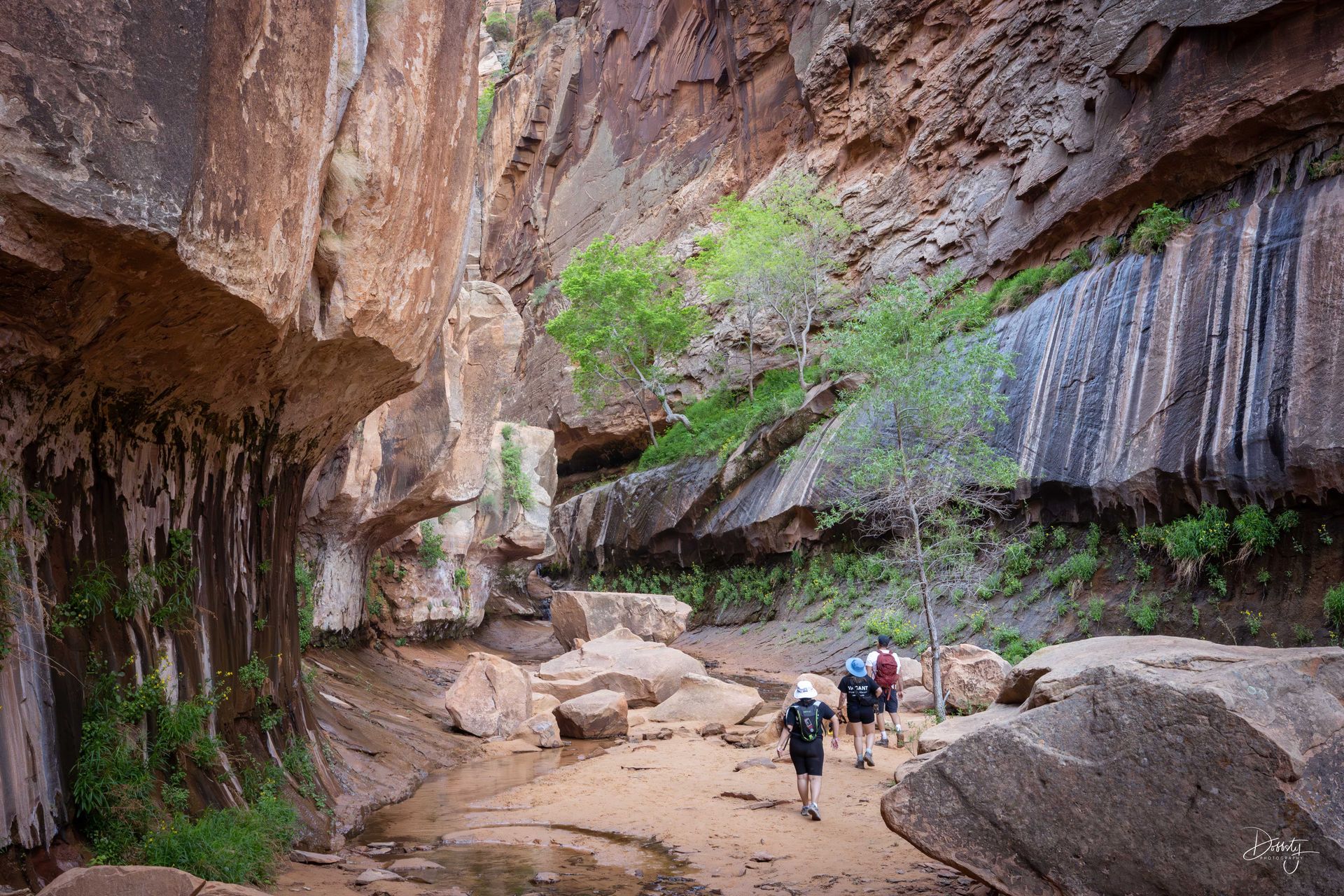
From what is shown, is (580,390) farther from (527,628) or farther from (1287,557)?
(1287,557)

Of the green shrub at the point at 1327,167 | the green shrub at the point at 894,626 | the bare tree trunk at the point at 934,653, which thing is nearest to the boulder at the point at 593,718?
the bare tree trunk at the point at 934,653

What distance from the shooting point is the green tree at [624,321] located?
1585 inches

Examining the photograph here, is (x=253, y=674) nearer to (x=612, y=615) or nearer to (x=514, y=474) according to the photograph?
(x=612, y=615)

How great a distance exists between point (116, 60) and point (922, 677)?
15820mm

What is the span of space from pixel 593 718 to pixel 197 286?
38.5 feet

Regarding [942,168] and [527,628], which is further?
[527,628]

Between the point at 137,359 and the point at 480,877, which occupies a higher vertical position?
the point at 137,359

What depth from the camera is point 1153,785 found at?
17.2ft

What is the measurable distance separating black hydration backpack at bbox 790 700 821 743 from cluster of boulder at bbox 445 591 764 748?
6.86m

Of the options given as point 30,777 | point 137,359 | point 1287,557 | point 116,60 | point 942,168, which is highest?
point 942,168

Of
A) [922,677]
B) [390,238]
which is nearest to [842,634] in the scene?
[922,677]

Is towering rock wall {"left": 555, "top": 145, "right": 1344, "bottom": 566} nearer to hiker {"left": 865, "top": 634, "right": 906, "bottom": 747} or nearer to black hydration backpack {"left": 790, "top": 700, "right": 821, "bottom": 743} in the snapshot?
hiker {"left": 865, "top": 634, "right": 906, "bottom": 747}

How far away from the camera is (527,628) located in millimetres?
35406

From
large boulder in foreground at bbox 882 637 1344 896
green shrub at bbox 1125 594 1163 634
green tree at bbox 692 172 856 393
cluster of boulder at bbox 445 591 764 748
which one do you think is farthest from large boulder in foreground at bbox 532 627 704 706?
green tree at bbox 692 172 856 393
